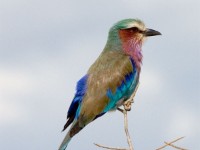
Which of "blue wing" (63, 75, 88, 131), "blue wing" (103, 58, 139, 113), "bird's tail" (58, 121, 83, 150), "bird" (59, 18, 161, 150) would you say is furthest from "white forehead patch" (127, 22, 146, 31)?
"bird's tail" (58, 121, 83, 150)

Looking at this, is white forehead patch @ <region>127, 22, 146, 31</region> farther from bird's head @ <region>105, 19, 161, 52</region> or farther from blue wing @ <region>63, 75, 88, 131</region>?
blue wing @ <region>63, 75, 88, 131</region>

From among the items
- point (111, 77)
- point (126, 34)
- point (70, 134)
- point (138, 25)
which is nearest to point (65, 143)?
point (70, 134)

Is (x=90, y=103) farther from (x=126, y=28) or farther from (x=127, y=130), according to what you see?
(x=127, y=130)

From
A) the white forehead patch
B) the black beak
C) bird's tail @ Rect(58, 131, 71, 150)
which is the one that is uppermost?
the white forehead patch

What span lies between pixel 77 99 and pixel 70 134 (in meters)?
0.57

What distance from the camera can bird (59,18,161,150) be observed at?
6.81 m

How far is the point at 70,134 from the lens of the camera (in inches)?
259

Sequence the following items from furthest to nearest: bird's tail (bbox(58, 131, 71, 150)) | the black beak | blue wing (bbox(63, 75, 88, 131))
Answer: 1. the black beak
2. blue wing (bbox(63, 75, 88, 131))
3. bird's tail (bbox(58, 131, 71, 150))

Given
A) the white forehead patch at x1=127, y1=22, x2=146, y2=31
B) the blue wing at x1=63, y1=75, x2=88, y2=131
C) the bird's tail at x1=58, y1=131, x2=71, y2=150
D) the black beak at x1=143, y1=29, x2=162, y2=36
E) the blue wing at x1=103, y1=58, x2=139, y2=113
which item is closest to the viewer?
the bird's tail at x1=58, y1=131, x2=71, y2=150

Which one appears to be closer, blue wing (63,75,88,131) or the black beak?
blue wing (63,75,88,131)

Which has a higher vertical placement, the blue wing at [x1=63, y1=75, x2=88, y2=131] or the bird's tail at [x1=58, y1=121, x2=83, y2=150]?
the blue wing at [x1=63, y1=75, x2=88, y2=131]

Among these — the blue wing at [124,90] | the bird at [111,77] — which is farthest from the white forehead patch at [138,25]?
the blue wing at [124,90]

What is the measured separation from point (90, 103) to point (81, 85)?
1.05 feet

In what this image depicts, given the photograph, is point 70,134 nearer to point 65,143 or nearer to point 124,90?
point 65,143
